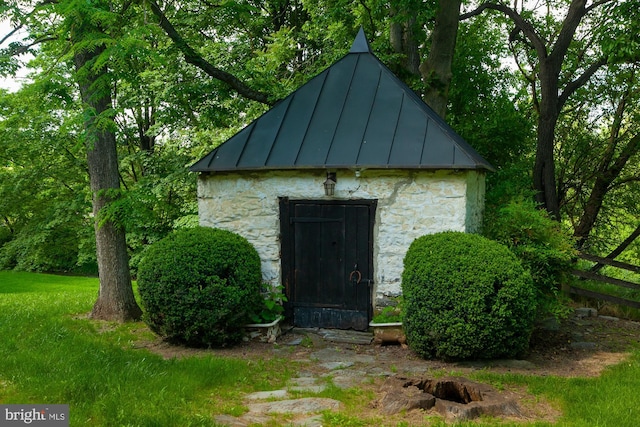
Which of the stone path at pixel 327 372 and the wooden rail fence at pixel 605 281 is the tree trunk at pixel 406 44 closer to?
the wooden rail fence at pixel 605 281

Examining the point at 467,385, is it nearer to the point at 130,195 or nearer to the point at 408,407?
the point at 408,407

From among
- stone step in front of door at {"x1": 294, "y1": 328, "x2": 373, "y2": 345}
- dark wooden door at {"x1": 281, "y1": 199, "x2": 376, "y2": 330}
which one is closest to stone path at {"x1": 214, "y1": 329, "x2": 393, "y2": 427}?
stone step in front of door at {"x1": 294, "y1": 328, "x2": 373, "y2": 345}

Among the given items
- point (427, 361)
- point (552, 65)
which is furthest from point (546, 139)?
point (427, 361)

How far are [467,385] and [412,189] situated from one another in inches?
124

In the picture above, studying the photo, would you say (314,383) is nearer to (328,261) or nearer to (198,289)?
(198,289)

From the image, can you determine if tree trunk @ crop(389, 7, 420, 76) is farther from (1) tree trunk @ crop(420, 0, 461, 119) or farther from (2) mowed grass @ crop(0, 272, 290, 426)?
(2) mowed grass @ crop(0, 272, 290, 426)

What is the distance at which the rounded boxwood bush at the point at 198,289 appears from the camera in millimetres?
7039

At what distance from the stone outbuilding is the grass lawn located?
1794 mm

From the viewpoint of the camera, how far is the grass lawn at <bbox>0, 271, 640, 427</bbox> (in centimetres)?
455

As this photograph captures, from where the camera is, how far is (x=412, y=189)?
7719 mm

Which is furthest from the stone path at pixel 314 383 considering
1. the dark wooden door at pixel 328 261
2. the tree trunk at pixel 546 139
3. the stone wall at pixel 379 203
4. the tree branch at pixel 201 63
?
the tree trunk at pixel 546 139

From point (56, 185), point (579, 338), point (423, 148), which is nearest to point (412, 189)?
point (423, 148)

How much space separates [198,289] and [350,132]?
3.06 metres

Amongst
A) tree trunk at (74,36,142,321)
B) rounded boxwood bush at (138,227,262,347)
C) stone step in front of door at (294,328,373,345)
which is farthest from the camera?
tree trunk at (74,36,142,321)
